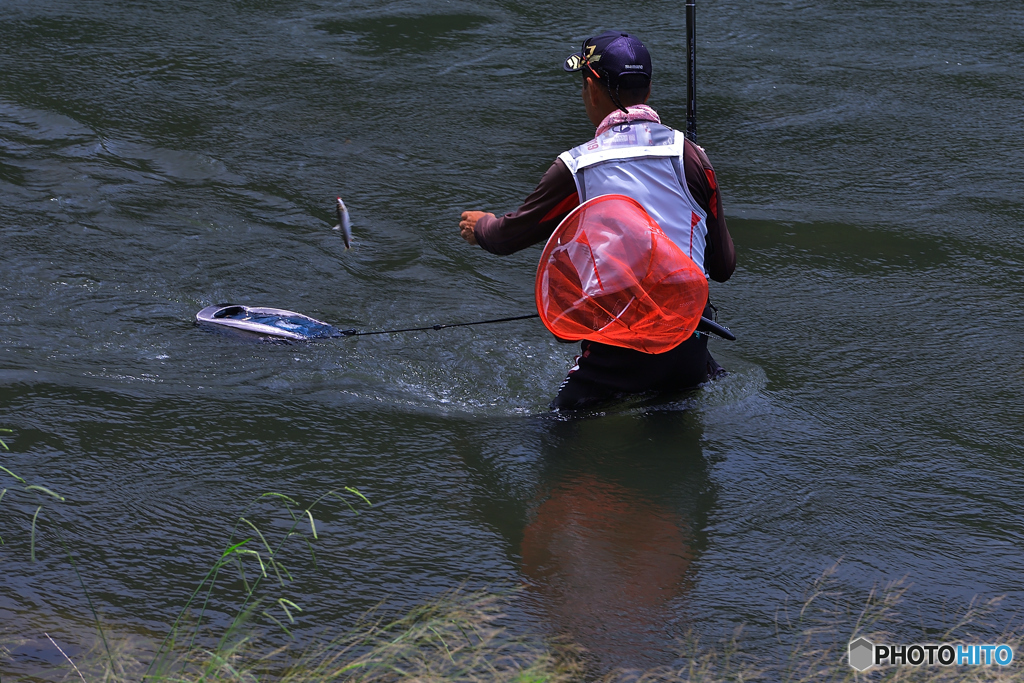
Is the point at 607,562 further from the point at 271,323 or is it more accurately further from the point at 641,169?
the point at 271,323

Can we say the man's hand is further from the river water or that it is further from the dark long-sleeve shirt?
the river water

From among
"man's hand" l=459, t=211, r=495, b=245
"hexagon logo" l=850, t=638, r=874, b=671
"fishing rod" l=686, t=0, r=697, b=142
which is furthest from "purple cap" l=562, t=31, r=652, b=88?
"hexagon logo" l=850, t=638, r=874, b=671

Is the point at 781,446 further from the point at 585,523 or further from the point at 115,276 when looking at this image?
the point at 115,276

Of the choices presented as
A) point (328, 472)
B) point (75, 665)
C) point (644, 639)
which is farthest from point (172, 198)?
point (644, 639)

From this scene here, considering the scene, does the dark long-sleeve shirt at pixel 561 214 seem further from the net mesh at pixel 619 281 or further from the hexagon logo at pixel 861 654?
the hexagon logo at pixel 861 654

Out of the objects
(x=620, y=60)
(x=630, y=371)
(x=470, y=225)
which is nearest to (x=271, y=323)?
(x=470, y=225)

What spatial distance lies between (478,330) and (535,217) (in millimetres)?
1683

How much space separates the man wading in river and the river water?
0.33 m

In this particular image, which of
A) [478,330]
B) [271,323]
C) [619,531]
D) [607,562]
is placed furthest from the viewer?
[478,330]

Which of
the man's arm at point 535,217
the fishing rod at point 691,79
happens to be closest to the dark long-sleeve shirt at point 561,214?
the man's arm at point 535,217

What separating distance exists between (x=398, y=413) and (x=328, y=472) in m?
0.68

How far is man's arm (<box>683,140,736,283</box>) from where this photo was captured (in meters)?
3.98

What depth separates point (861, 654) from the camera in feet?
9.86

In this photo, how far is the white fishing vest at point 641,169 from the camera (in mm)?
3953
